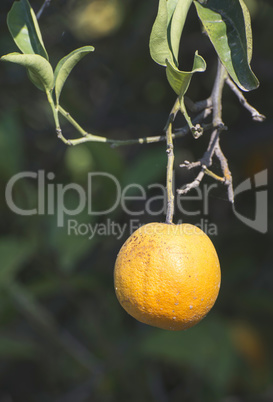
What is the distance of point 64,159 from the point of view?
76.7 inches

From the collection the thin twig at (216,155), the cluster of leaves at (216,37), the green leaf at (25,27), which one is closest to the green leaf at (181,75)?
the cluster of leaves at (216,37)

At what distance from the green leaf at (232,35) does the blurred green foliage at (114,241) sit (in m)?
0.80

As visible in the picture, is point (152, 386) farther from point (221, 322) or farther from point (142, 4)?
point (142, 4)

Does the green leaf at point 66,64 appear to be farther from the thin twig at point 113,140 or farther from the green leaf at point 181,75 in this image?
the green leaf at point 181,75

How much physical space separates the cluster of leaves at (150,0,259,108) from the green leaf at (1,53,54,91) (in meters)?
0.17

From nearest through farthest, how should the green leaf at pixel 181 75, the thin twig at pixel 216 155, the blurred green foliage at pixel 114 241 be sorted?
1. the green leaf at pixel 181 75
2. the thin twig at pixel 216 155
3. the blurred green foliage at pixel 114 241

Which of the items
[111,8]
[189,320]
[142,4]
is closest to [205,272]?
[189,320]

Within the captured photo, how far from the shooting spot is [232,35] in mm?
796

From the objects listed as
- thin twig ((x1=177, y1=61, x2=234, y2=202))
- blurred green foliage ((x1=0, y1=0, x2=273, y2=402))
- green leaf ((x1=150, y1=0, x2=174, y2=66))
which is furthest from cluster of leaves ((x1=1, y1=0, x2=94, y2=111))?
blurred green foliage ((x1=0, y1=0, x2=273, y2=402))

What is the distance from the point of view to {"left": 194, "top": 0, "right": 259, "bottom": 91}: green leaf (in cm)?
76

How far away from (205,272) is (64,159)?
1256 mm

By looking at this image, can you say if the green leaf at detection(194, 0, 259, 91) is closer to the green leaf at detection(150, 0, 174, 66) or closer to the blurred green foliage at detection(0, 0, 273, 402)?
the green leaf at detection(150, 0, 174, 66)

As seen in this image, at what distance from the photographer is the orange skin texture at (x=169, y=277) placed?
2.50 feet

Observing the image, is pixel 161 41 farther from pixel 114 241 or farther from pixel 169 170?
pixel 114 241
